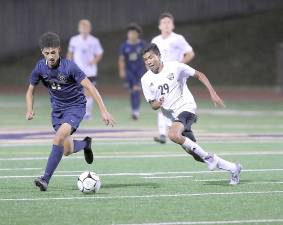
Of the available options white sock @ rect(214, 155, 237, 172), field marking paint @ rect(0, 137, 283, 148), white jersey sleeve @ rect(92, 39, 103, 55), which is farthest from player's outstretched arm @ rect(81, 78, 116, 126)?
white jersey sleeve @ rect(92, 39, 103, 55)

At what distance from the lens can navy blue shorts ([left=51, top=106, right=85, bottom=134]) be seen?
11508mm

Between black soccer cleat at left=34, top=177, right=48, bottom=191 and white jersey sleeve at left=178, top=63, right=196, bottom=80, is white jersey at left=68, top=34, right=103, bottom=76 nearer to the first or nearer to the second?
white jersey sleeve at left=178, top=63, right=196, bottom=80

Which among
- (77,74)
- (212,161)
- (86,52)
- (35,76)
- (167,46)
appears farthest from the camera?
(86,52)

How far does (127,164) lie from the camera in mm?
14078

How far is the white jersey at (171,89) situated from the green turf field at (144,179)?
0.92 meters

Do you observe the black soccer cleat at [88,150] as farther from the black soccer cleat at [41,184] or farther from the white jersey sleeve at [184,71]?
the white jersey sleeve at [184,71]

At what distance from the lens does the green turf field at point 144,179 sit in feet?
30.6

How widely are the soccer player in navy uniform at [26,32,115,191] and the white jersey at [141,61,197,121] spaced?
102 cm

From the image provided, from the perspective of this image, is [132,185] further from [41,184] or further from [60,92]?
[60,92]

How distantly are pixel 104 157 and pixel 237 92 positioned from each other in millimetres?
19657

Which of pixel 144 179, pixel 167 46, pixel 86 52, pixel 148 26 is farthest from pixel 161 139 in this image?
pixel 148 26

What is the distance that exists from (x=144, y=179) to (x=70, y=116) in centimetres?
141

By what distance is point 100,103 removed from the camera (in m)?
11.1

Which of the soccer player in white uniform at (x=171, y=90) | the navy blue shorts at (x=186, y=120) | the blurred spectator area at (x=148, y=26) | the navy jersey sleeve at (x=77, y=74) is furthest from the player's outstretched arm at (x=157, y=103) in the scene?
the blurred spectator area at (x=148, y=26)
